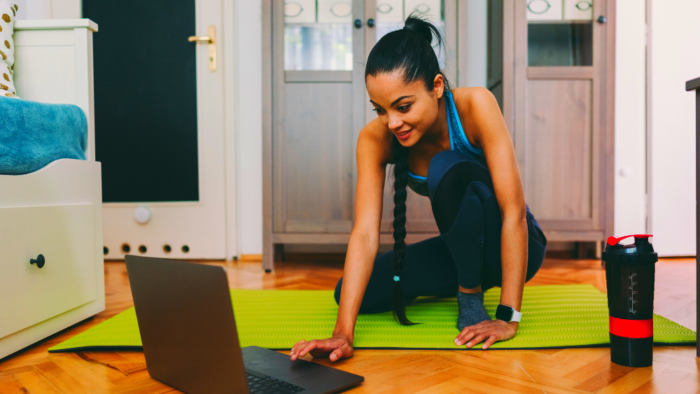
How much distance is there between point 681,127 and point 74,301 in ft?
8.38

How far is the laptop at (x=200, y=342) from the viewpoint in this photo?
61 centimetres

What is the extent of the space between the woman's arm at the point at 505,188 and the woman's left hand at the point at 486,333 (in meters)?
0.03

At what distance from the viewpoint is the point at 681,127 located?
2.30 m

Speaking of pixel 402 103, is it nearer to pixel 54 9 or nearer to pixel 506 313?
pixel 506 313

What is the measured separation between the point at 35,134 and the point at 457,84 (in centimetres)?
155

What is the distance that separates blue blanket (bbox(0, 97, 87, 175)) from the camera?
1.02 meters

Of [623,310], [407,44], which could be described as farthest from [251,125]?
[623,310]

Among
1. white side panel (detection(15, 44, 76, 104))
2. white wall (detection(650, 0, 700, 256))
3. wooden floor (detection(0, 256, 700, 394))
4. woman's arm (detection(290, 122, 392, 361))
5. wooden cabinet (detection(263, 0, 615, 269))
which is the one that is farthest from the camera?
white wall (detection(650, 0, 700, 256))

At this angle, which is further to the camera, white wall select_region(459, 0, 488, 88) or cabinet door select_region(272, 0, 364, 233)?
white wall select_region(459, 0, 488, 88)

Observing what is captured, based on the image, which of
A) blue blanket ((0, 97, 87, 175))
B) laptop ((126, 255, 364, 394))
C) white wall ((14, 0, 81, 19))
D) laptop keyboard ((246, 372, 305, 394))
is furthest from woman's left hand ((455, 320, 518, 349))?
white wall ((14, 0, 81, 19))

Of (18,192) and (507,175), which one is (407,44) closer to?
(507,175)

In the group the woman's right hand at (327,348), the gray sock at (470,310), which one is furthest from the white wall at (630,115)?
the woman's right hand at (327,348)

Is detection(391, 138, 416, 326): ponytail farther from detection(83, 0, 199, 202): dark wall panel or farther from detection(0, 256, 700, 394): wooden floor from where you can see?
detection(83, 0, 199, 202): dark wall panel

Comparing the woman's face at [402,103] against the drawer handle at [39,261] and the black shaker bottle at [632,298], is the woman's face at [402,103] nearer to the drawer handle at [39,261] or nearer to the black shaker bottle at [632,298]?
the black shaker bottle at [632,298]
